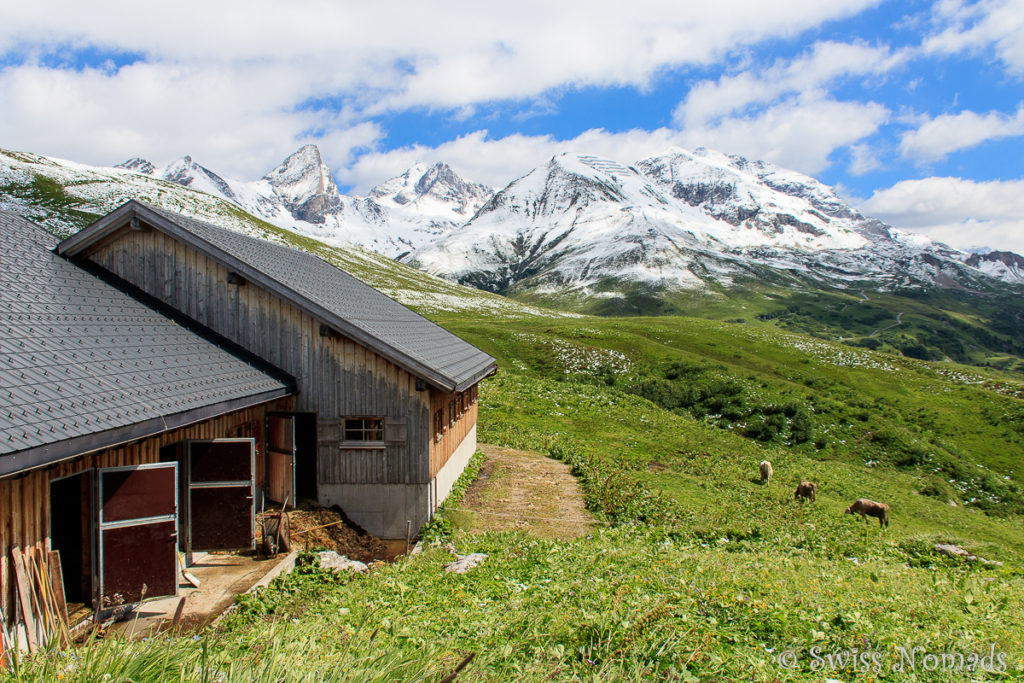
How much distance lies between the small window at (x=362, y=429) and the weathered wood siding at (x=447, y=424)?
1.43 m

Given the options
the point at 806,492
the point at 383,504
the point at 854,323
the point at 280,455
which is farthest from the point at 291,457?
the point at 854,323

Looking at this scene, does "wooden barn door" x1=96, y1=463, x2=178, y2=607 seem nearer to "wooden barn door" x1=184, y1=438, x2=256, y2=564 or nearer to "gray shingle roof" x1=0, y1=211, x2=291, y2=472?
"gray shingle roof" x1=0, y1=211, x2=291, y2=472

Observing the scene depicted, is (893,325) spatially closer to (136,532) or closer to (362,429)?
(362,429)

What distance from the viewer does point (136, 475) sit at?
10117 millimetres

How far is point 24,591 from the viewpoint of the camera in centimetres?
829

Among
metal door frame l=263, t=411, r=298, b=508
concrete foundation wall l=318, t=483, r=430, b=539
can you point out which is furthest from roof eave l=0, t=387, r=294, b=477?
concrete foundation wall l=318, t=483, r=430, b=539

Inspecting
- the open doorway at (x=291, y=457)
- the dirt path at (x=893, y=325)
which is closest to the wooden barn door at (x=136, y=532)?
the open doorway at (x=291, y=457)

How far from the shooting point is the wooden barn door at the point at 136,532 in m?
9.80

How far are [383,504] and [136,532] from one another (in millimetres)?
6542

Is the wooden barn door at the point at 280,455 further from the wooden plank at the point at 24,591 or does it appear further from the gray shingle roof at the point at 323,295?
the wooden plank at the point at 24,591

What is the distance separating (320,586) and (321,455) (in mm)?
4494

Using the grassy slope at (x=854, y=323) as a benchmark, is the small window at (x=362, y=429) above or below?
above

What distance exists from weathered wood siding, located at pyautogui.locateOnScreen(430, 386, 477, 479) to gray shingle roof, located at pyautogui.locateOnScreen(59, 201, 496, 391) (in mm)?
958

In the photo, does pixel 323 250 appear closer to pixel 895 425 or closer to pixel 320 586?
pixel 895 425
